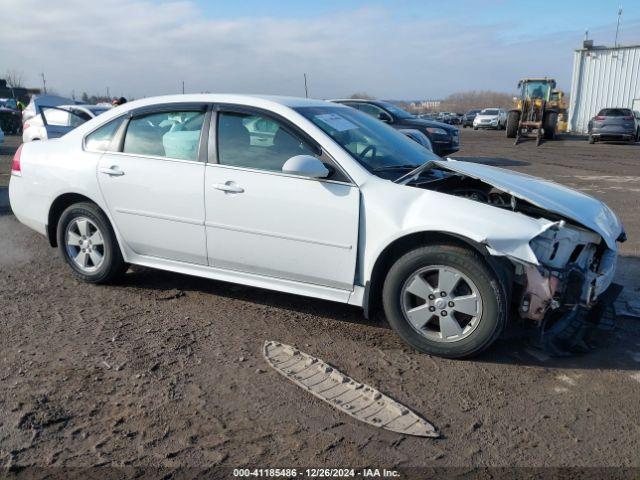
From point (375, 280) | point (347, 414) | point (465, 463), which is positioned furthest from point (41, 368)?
point (465, 463)

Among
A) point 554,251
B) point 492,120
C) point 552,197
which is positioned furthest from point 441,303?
point 492,120

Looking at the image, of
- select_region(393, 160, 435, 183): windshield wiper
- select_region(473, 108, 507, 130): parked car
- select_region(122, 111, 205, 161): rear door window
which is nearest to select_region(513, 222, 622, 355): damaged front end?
select_region(393, 160, 435, 183): windshield wiper

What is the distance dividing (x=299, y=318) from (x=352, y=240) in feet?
2.94

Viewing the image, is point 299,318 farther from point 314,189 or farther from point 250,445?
point 250,445

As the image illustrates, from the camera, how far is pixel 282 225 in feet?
13.3

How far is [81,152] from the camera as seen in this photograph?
4922mm

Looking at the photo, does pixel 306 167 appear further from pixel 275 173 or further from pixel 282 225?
pixel 282 225

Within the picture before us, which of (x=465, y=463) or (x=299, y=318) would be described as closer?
(x=465, y=463)

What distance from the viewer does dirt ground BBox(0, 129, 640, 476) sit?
2779mm

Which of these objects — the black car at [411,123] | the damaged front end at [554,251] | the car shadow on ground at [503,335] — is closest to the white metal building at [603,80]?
the black car at [411,123]

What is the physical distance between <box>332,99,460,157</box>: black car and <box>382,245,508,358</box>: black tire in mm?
10747

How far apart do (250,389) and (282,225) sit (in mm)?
1193

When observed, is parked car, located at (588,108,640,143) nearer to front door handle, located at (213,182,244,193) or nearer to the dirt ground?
the dirt ground

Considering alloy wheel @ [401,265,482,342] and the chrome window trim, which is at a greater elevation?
the chrome window trim
